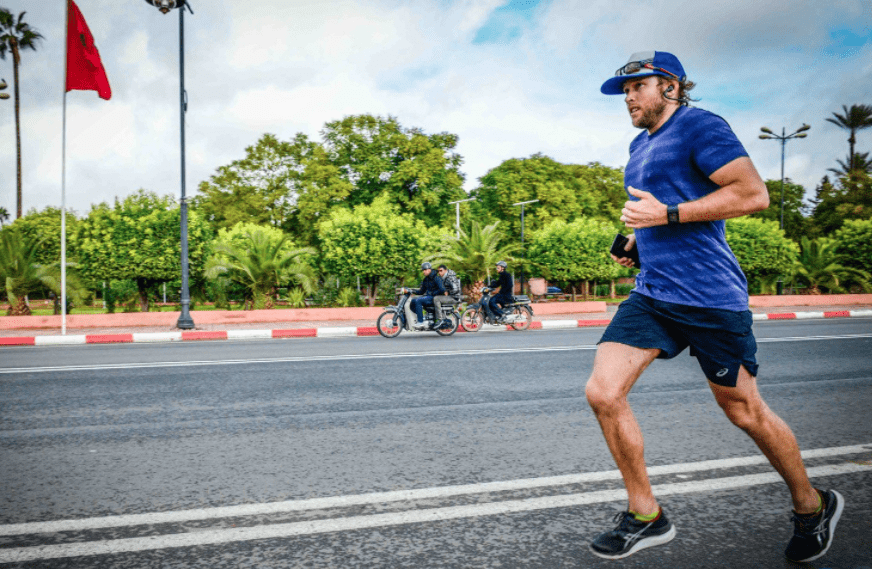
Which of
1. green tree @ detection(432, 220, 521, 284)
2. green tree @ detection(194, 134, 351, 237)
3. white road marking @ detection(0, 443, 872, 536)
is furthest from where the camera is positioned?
green tree @ detection(194, 134, 351, 237)

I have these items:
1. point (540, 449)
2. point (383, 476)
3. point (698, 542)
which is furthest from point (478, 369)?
point (698, 542)

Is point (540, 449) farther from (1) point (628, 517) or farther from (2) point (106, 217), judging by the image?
(2) point (106, 217)

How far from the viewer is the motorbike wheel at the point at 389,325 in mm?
15708

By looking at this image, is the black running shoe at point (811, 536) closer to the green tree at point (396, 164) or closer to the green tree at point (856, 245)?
the green tree at point (856, 245)

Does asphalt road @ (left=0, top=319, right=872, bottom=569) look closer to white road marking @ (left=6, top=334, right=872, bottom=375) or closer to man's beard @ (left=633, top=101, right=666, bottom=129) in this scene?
white road marking @ (left=6, top=334, right=872, bottom=375)

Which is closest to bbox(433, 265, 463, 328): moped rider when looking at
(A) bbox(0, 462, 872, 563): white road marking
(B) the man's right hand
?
(A) bbox(0, 462, 872, 563): white road marking

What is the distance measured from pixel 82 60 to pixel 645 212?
17.9 meters

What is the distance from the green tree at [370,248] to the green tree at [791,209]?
36207mm

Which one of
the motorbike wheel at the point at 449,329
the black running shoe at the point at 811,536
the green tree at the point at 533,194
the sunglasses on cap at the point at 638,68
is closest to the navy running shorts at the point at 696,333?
the black running shoe at the point at 811,536

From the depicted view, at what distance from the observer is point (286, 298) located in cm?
2352

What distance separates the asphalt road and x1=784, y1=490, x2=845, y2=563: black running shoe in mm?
54

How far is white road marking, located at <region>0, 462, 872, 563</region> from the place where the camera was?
2732mm

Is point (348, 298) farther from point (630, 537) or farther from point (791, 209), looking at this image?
point (791, 209)

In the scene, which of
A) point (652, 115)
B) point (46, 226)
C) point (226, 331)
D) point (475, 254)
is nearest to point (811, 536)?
point (652, 115)
